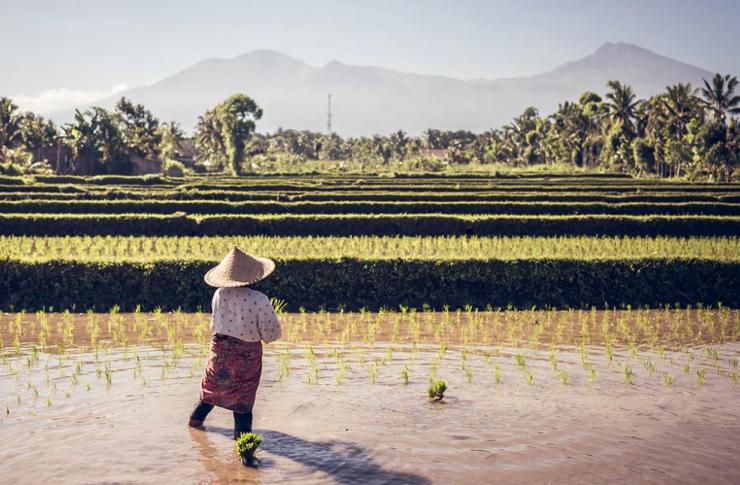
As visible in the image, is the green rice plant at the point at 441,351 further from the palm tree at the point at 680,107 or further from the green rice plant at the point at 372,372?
the palm tree at the point at 680,107

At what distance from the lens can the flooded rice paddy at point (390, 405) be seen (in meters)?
6.45

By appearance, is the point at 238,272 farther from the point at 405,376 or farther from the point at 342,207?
the point at 342,207

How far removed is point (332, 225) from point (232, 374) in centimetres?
1894

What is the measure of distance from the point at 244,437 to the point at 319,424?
1359mm

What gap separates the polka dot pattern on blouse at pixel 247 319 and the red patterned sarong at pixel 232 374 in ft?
0.33

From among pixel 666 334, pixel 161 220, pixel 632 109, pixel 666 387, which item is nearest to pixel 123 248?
pixel 161 220

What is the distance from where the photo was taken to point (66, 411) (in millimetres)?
7922

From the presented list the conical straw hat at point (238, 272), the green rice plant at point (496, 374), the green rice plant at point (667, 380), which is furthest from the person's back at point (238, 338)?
the green rice plant at point (667, 380)

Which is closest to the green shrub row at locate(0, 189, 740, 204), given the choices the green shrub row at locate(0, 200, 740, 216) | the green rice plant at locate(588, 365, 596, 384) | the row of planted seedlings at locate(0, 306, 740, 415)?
the green shrub row at locate(0, 200, 740, 216)

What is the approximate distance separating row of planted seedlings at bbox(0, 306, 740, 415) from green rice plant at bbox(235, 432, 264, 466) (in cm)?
282

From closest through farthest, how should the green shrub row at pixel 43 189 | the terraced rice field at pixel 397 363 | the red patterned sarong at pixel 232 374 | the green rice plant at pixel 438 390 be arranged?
the terraced rice field at pixel 397 363 < the red patterned sarong at pixel 232 374 < the green rice plant at pixel 438 390 < the green shrub row at pixel 43 189

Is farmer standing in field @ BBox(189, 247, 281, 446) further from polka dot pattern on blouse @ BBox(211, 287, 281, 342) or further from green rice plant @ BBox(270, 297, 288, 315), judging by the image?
green rice plant @ BBox(270, 297, 288, 315)

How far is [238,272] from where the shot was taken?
6.92 metres

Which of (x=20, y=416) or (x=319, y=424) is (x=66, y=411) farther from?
(x=319, y=424)
